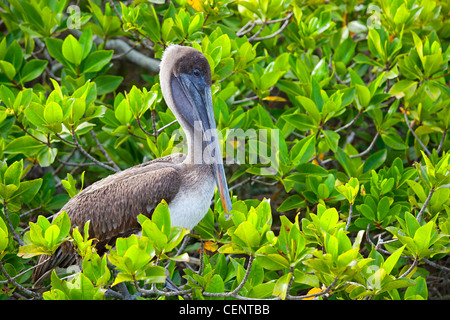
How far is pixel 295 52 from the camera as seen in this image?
3.92 metres

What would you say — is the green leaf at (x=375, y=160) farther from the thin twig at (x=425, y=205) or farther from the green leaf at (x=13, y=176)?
the green leaf at (x=13, y=176)

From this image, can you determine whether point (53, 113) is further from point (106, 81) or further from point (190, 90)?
point (106, 81)

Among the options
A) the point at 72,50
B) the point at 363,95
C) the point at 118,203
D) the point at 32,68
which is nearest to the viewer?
the point at 118,203

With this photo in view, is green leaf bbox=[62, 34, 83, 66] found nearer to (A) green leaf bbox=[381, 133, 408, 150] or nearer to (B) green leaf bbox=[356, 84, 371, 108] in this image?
(B) green leaf bbox=[356, 84, 371, 108]

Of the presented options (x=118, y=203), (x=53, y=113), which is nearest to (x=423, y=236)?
(x=118, y=203)

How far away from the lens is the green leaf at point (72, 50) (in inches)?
136

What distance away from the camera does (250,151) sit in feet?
10.3

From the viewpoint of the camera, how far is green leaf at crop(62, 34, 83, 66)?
3461mm

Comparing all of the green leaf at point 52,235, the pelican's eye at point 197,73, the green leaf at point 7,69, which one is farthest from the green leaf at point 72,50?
the green leaf at point 52,235

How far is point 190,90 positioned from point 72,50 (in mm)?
925

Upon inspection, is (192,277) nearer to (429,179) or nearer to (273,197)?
(429,179)

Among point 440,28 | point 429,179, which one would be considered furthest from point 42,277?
point 440,28

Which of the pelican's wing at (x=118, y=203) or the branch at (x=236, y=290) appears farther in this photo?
the pelican's wing at (x=118, y=203)

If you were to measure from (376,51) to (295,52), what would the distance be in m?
0.58
